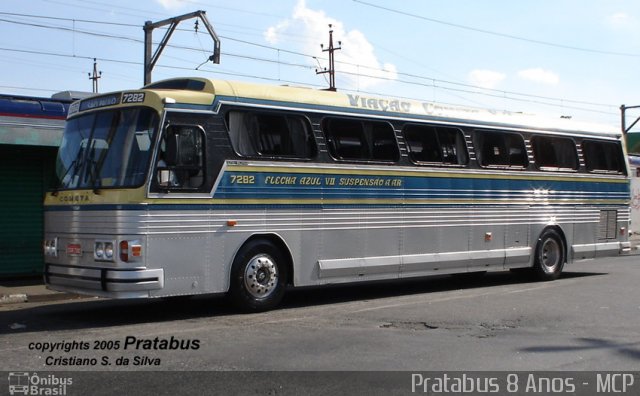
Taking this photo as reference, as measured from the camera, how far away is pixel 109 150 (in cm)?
985

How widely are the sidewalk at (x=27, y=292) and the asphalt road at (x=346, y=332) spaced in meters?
0.65

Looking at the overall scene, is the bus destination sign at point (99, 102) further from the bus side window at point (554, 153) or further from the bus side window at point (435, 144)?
the bus side window at point (554, 153)

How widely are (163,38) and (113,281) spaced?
1209cm

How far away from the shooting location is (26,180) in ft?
51.0

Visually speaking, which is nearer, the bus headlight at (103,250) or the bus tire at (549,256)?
the bus headlight at (103,250)

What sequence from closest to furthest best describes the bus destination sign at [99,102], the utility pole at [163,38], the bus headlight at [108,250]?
the bus headlight at [108,250] → the bus destination sign at [99,102] → the utility pole at [163,38]

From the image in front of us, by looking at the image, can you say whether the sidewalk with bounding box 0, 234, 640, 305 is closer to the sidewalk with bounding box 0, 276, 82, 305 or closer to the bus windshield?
the sidewalk with bounding box 0, 276, 82, 305

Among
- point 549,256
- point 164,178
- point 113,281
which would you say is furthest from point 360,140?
point 549,256

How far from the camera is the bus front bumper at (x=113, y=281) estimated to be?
30.3ft

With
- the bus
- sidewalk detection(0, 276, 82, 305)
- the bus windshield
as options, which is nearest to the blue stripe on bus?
the bus

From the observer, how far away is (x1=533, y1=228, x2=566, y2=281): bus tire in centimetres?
1509

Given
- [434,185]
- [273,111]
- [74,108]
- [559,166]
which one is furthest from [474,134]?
[74,108]

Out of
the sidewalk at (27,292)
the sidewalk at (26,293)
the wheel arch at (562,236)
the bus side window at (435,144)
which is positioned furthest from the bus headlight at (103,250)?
the wheel arch at (562,236)

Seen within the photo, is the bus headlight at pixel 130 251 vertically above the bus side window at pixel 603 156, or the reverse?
the bus side window at pixel 603 156
